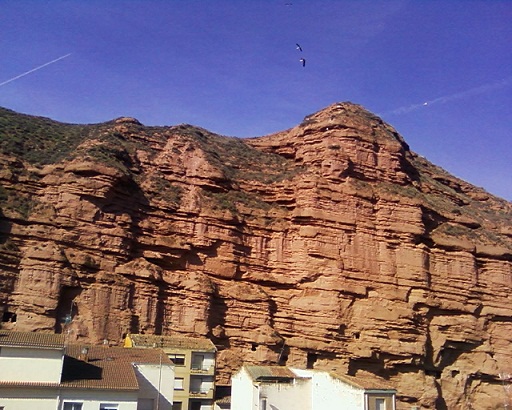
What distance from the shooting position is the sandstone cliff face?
4319 cm

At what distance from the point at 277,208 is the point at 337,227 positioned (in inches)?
250

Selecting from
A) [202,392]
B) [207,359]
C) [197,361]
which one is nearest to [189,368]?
[197,361]

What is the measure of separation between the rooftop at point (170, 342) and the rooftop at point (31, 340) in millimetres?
11014

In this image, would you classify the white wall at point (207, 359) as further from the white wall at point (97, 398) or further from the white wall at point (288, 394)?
the white wall at point (97, 398)

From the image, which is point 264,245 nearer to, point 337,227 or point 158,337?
point 337,227

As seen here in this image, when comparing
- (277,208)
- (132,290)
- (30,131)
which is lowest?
(132,290)

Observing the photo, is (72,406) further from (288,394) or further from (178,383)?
(178,383)

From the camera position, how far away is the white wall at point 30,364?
2605cm

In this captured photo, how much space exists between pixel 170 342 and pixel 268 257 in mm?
14457

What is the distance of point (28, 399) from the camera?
25828 mm

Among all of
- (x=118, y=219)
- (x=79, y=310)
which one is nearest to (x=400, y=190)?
(x=118, y=219)

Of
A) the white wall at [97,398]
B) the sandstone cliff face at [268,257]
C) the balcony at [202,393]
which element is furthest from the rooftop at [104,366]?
the sandstone cliff face at [268,257]

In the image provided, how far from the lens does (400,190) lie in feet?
181

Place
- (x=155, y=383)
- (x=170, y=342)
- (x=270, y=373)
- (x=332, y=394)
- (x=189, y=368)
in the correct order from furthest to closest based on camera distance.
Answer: (x=170, y=342), (x=189, y=368), (x=270, y=373), (x=332, y=394), (x=155, y=383)
